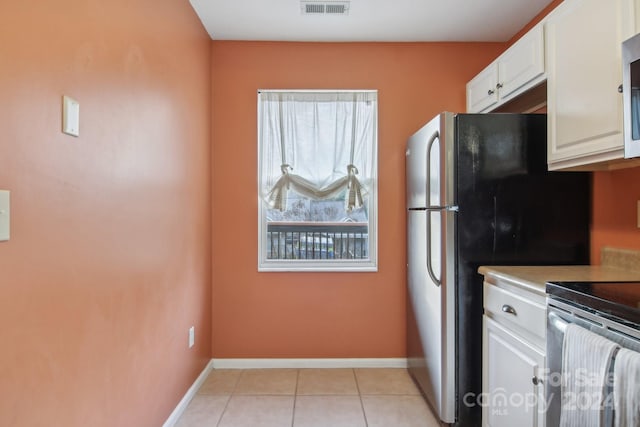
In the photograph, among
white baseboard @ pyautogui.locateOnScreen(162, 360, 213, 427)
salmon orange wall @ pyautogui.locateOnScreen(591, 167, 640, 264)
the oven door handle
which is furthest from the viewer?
white baseboard @ pyautogui.locateOnScreen(162, 360, 213, 427)

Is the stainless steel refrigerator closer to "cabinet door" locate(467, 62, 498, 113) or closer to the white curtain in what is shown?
"cabinet door" locate(467, 62, 498, 113)

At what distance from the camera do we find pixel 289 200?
2.92 meters

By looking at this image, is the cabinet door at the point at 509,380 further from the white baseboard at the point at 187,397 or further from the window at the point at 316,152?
the white baseboard at the point at 187,397

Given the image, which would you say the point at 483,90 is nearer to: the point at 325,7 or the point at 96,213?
the point at 325,7

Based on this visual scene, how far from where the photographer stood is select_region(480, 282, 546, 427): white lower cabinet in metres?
1.46

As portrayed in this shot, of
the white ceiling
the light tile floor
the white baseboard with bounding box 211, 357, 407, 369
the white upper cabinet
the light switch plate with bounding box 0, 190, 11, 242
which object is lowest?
the light tile floor

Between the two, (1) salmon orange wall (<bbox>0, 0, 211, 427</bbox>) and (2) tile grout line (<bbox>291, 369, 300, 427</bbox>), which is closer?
(1) salmon orange wall (<bbox>0, 0, 211, 427</bbox>)

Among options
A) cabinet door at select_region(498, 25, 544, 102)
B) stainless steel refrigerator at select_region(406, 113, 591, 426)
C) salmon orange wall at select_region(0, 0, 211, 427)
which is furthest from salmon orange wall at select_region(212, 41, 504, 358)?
stainless steel refrigerator at select_region(406, 113, 591, 426)

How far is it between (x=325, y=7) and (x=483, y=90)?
1.16 metres

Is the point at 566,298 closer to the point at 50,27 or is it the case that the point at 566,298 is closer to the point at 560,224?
the point at 560,224

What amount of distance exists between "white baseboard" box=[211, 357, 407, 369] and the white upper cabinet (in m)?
1.94

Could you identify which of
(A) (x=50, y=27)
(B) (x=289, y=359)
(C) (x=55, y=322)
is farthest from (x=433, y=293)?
(A) (x=50, y=27)

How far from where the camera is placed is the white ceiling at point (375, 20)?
7.80 feet

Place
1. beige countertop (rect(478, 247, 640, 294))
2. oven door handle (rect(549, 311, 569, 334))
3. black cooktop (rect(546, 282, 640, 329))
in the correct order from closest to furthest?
1. black cooktop (rect(546, 282, 640, 329))
2. oven door handle (rect(549, 311, 569, 334))
3. beige countertop (rect(478, 247, 640, 294))
